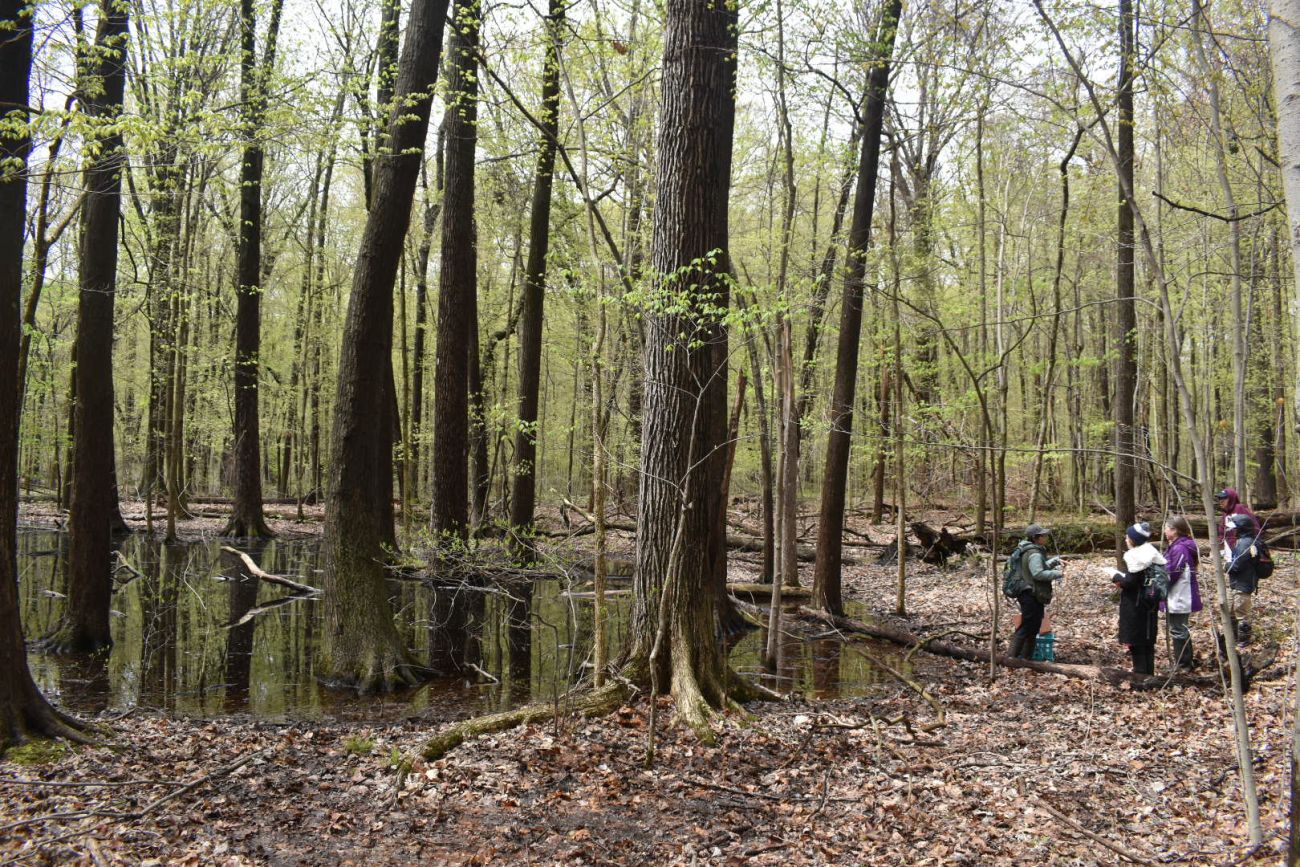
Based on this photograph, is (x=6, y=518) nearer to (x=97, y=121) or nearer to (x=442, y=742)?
(x=97, y=121)

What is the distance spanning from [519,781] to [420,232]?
21.1 metres

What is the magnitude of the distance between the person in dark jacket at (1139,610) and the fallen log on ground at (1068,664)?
21cm

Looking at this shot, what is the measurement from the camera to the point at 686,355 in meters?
6.84

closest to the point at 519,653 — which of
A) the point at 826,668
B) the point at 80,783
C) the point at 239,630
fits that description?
the point at 826,668

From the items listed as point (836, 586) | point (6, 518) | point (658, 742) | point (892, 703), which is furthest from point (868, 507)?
point (6, 518)

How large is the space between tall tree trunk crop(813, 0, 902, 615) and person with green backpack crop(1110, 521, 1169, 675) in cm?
400

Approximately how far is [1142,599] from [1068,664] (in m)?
1.10

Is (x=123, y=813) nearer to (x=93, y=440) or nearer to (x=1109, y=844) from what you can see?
(x=1109, y=844)

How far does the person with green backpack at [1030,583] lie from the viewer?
840cm

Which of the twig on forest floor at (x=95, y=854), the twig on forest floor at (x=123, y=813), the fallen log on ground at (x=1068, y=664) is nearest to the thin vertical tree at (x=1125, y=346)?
the fallen log on ground at (x=1068, y=664)

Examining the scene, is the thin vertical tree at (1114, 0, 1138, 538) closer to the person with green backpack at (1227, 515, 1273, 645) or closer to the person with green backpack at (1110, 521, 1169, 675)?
the person with green backpack at (1227, 515, 1273, 645)

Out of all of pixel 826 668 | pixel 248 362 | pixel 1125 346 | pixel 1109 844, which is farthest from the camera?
pixel 248 362

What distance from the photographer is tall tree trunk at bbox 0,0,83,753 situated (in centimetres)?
508

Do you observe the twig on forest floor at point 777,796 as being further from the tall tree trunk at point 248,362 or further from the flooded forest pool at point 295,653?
the tall tree trunk at point 248,362
